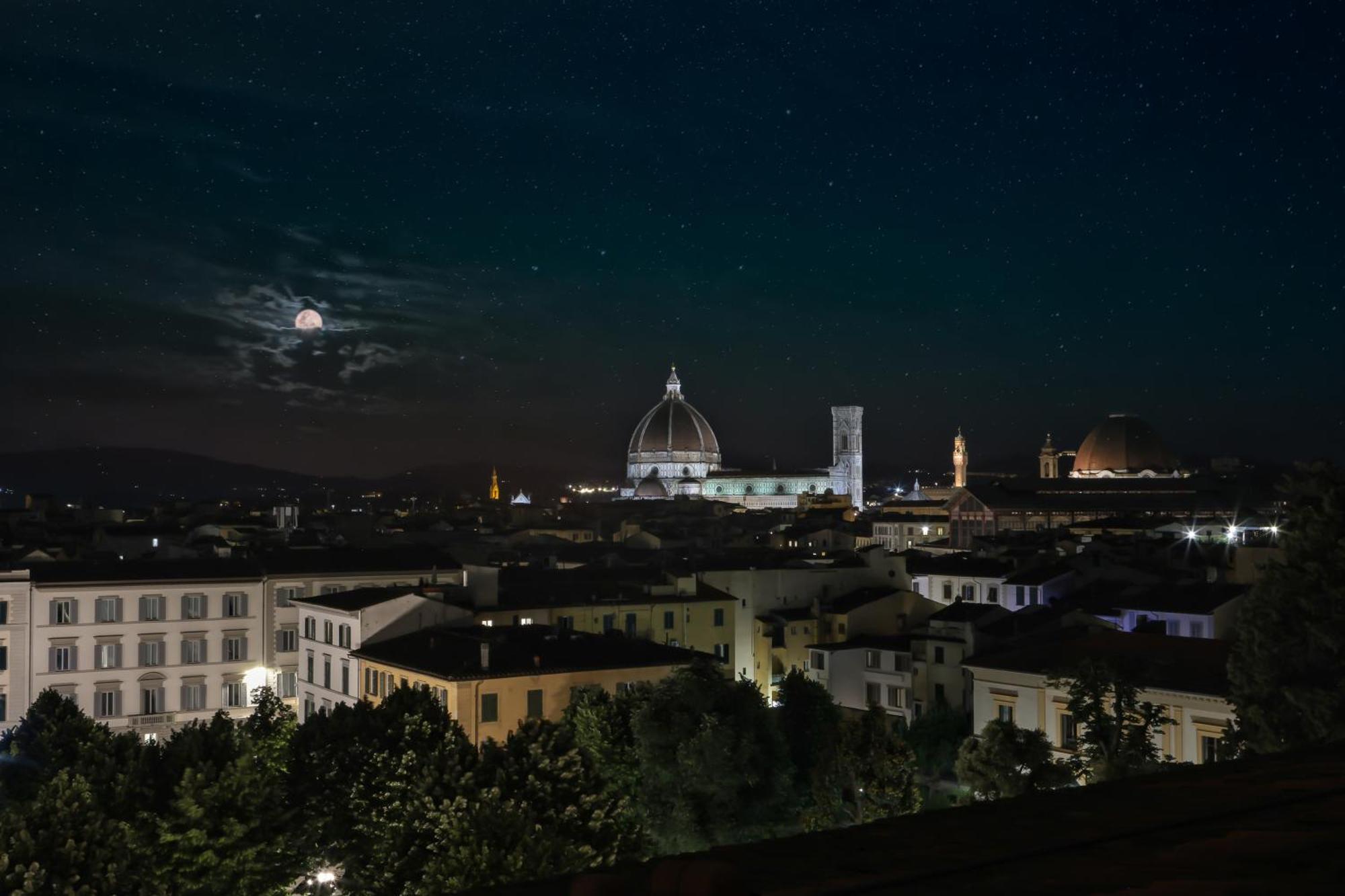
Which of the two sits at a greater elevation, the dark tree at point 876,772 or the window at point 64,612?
the window at point 64,612

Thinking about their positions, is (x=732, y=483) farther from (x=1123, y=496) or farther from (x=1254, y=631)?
(x=1254, y=631)

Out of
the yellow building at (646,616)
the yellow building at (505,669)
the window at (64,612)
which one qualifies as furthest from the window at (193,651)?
the yellow building at (505,669)

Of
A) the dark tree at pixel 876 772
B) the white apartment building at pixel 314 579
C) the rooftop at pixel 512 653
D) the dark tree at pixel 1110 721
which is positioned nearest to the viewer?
the dark tree at pixel 1110 721

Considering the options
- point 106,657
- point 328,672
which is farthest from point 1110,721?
point 106,657

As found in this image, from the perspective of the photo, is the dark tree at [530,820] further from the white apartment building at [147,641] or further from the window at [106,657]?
the window at [106,657]

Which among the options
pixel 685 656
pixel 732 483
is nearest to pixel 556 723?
pixel 685 656
